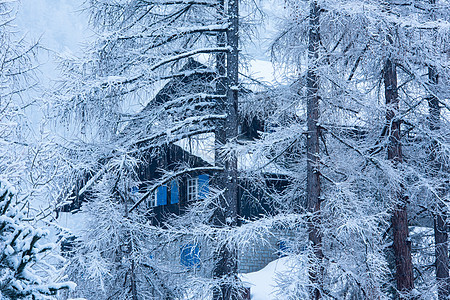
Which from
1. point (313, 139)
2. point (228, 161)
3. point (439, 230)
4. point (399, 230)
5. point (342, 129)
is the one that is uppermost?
point (342, 129)

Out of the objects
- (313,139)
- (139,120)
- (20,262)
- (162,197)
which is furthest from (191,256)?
(162,197)

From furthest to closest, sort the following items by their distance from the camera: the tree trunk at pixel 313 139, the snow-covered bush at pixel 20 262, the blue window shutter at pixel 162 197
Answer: the blue window shutter at pixel 162 197 → the tree trunk at pixel 313 139 → the snow-covered bush at pixel 20 262

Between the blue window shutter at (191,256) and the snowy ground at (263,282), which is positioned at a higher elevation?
the blue window shutter at (191,256)

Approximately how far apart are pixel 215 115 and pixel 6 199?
602 centimetres

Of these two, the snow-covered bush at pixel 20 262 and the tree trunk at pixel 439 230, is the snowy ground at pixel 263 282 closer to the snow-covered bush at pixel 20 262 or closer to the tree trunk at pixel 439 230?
the tree trunk at pixel 439 230

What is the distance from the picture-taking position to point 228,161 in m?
9.86

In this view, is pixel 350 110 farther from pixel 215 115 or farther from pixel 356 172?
pixel 215 115

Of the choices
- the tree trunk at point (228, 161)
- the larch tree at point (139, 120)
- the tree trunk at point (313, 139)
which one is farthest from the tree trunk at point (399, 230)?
the larch tree at point (139, 120)

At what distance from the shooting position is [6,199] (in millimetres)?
4422

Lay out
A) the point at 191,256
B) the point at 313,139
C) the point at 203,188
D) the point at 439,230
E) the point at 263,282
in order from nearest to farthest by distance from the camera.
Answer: the point at 313,139 < the point at 191,256 < the point at 203,188 < the point at 439,230 < the point at 263,282

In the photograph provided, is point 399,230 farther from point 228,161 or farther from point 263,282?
point 263,282

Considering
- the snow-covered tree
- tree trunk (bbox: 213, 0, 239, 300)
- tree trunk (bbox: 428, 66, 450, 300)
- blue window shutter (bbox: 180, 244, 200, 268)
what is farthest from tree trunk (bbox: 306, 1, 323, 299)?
tree trunk (bbox: 428, 66, 450, 300)

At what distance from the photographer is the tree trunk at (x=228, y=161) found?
9.41m

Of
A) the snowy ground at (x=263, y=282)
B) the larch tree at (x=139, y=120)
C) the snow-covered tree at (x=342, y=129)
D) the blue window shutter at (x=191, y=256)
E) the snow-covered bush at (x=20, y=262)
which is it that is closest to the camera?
the snow-covered bush at (x=20, y=262)
